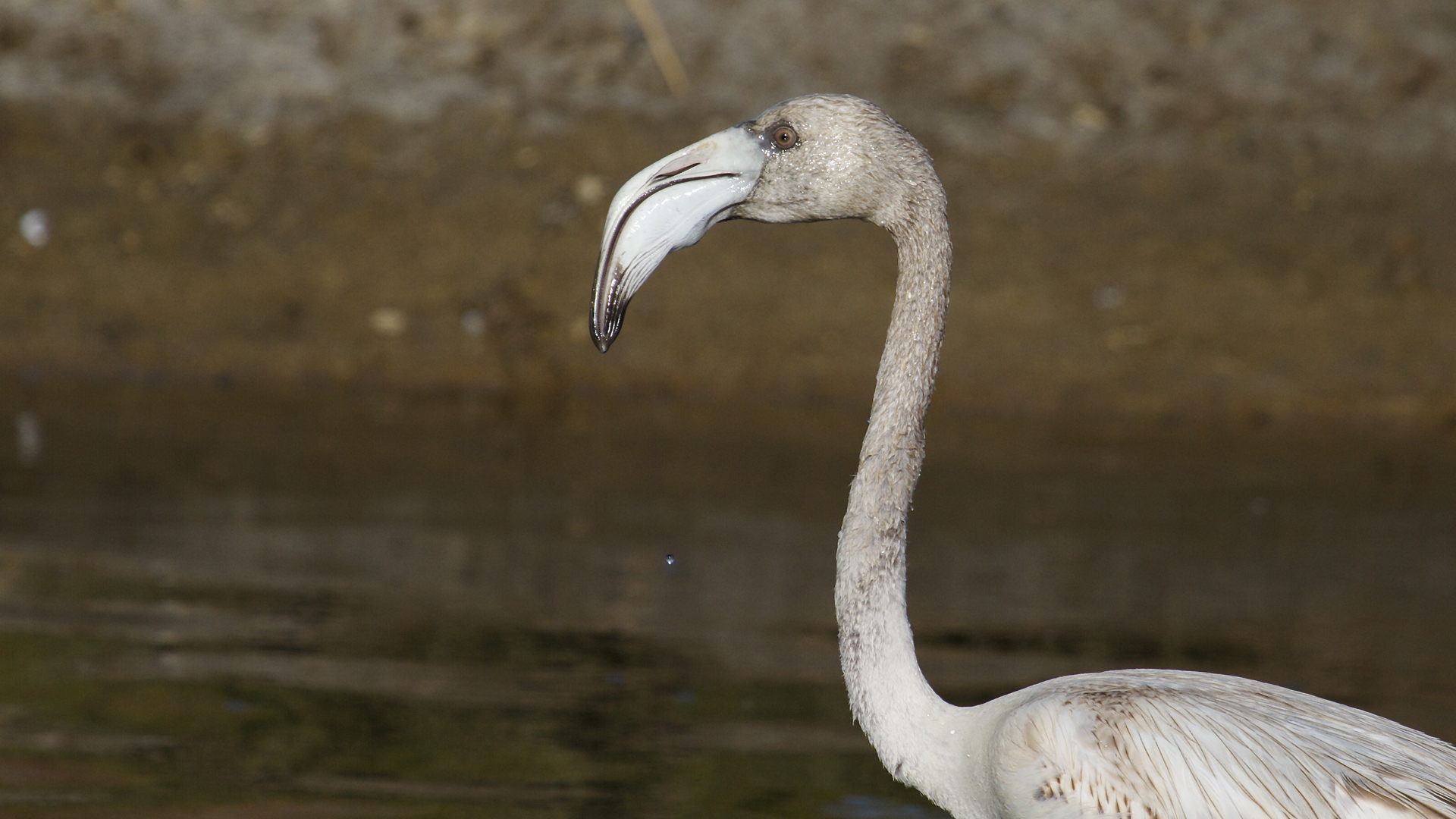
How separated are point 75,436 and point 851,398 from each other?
3781 mm

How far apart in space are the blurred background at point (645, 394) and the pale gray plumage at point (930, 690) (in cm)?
124

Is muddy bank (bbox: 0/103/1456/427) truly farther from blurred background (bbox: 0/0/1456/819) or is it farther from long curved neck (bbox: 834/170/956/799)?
long curved neck (bbox: 834/170/956/799)

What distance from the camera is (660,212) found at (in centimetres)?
366

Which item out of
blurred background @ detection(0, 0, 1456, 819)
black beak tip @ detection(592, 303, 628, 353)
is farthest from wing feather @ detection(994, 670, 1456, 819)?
blurred background @ detection(0, 0, 1456, 819)

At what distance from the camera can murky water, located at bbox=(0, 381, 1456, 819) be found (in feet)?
16.3

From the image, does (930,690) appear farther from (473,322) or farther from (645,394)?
(473,322)

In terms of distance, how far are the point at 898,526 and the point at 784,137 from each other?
901 mm

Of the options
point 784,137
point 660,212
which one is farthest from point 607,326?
point 784,137

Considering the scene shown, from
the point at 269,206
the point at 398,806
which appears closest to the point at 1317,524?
the point at 398,806

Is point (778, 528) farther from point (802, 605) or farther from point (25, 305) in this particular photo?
point (25, 305)

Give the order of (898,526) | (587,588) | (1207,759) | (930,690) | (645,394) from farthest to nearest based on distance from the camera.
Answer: (645,394), (587,588), (898,526), (930,690), (1207,759)

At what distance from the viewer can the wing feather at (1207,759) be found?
3156 millimetres

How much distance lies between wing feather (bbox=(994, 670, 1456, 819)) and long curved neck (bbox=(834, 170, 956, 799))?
9.9 inches

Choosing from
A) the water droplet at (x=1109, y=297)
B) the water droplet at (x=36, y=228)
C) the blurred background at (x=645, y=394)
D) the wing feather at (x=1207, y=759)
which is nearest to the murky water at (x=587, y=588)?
the blurred background at (x=645, y=394)
